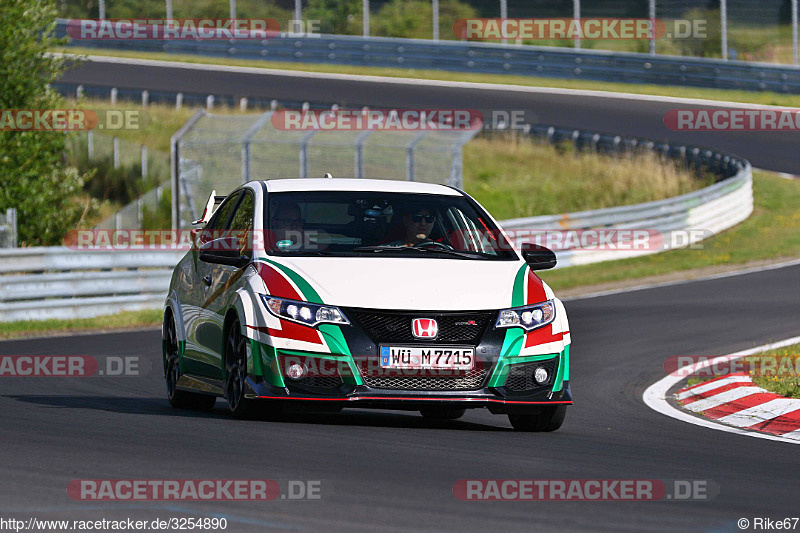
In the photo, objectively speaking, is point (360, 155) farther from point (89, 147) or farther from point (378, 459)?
point (378, 459)

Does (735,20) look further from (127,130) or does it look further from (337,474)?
(337,474)

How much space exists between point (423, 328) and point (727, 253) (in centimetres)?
1781

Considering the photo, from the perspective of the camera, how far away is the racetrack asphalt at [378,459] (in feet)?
19.9

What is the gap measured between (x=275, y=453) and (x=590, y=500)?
5.98 ft

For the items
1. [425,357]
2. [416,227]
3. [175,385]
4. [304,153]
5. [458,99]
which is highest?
[416,227]

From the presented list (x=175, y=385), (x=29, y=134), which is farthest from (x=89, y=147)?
(x=175, y=385)

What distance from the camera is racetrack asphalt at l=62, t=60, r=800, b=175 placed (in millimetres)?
36500

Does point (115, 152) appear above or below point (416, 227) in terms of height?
below

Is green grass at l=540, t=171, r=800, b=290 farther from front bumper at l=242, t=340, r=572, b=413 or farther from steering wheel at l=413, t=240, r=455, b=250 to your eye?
front bumper at l=242, t=340, r=572, b=413

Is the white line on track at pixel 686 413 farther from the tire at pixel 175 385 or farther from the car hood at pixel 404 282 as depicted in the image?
the tire at pixel 175 385

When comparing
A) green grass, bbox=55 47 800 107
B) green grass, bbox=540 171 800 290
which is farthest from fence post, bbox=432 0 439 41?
green grass, bbox=540 171 800 290

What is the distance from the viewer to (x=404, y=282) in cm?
871

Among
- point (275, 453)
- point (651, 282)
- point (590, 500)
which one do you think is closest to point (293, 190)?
point (275, 453)

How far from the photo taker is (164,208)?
93.7 ft
